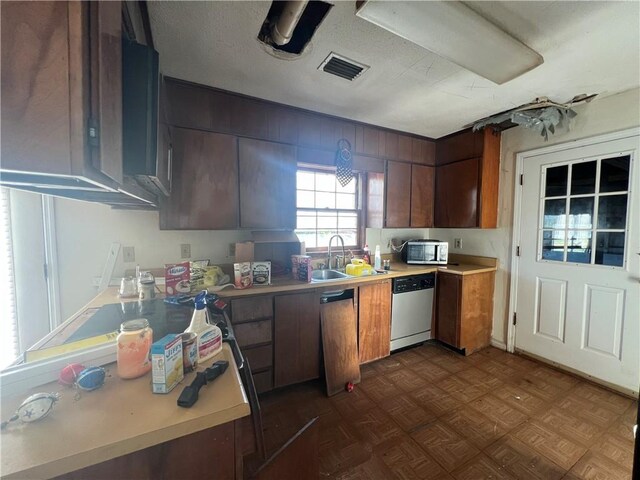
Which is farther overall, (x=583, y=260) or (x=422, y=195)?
(x=422, y=195)

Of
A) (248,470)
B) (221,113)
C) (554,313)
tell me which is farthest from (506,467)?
(221,113)

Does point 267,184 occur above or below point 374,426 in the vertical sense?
above

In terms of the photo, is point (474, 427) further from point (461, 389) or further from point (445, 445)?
point (461, 389)

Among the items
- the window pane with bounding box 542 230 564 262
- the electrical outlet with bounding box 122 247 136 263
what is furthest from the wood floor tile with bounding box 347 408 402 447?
the window pane with bounding box 542 230 564 262

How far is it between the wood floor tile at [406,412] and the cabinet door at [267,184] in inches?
65.0

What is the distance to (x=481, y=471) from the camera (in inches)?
55.9

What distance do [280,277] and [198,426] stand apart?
5.41 feet

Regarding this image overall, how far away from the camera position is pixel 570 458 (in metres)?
1.50

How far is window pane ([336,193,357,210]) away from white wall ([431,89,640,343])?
1.42 meters

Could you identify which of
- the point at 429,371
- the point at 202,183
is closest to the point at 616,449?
the point at 429,371

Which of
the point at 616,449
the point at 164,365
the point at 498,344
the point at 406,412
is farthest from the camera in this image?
the point at 498,344

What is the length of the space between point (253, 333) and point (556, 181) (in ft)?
10.3

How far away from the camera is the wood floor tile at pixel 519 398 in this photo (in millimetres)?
1901

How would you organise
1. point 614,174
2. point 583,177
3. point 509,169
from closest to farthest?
point 614,174 → point 583,177 → point 509,169
